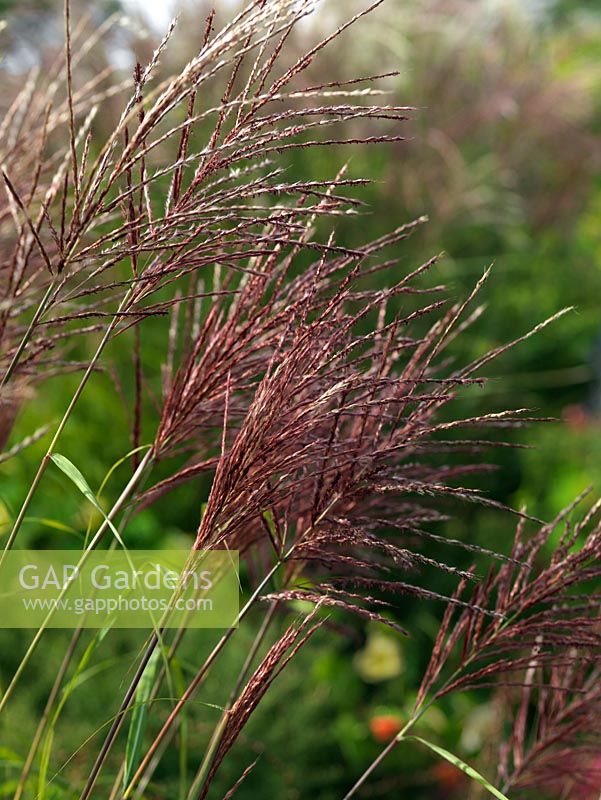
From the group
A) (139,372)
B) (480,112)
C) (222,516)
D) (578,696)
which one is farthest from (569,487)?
(222,516)

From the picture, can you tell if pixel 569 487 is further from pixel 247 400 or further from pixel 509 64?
pixel 509 64

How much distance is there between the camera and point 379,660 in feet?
11.2

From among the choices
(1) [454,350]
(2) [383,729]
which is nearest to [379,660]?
(2) [383,729]

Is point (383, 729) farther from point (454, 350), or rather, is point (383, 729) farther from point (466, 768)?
point (454, 350)

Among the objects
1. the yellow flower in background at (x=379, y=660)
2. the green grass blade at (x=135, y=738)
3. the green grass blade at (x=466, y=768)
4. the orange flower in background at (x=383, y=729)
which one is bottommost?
the yellow flower in background at (x=379, y=660)

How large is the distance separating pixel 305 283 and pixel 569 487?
318cm

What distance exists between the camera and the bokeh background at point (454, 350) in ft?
8.85

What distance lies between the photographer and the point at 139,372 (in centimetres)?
140

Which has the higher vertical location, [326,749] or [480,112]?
[480,112]

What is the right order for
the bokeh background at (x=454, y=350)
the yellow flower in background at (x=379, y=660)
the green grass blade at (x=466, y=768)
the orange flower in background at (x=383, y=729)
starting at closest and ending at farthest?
the green grass blade at (x=466, y=768), the bokeh background at (x=454, y=350), the orange flower in background at (x=383, y=729), the yellow flower in background at (x=379, y=660)

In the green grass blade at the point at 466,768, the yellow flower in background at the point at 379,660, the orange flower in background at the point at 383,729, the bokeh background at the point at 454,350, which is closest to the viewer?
the green grass blade at the point at 466,768

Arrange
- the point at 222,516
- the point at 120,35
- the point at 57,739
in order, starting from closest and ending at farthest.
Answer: the point at 222,516 → the point at 57,739 → the point at 120,35

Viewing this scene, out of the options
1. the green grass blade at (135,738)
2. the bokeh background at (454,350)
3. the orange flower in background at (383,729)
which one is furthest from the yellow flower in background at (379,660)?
the green grass blade at (135,738)

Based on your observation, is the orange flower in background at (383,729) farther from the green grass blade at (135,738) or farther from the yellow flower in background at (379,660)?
the green grass blade at (135,738)
